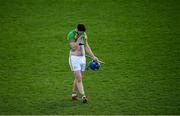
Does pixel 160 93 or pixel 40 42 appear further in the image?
pixel 40 42

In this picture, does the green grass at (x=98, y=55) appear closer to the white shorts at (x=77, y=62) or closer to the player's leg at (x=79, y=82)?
the player's leg at (x=79, y=82)

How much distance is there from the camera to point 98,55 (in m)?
15.0

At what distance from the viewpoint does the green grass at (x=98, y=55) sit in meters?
11.6

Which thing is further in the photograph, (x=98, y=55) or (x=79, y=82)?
(x=98, y=55)

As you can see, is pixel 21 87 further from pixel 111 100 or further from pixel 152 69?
pixel 152 69

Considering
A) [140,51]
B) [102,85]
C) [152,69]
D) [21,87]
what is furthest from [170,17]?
[21,87]

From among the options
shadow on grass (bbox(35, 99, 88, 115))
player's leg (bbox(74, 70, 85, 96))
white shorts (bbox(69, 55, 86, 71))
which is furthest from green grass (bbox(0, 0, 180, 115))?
white shorts (bbox(69, 55, 86, 71))

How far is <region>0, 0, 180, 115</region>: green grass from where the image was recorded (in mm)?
11578

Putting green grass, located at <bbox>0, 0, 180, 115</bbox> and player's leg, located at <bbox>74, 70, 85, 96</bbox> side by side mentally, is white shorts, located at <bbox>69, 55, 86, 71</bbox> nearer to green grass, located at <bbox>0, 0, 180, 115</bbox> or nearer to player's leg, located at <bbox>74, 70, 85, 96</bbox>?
player's leg, located at <bbox>74, 70, 85, 96</bbox>

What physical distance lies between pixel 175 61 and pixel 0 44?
19.0 ft

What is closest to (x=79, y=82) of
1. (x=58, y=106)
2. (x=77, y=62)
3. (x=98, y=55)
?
(x=77, y=62)

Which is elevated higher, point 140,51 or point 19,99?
point 140,51

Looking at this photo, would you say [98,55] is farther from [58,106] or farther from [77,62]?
[58,106]

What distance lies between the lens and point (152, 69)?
13852 mm
